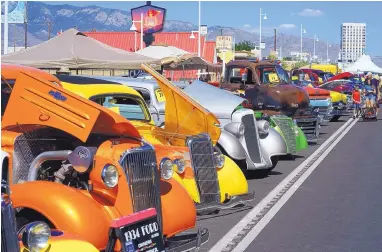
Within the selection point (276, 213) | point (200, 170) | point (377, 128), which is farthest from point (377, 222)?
point (377, 128)

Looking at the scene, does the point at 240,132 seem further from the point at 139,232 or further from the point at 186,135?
the point at 139,232

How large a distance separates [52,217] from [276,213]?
15.2 ft

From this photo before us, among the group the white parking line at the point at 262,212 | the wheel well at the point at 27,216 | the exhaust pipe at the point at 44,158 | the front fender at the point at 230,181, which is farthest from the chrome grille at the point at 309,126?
the wheel well at the point at 27,216

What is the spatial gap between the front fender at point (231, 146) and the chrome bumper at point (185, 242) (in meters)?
4.71

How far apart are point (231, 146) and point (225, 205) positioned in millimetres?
2486

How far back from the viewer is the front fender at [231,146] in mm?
11547

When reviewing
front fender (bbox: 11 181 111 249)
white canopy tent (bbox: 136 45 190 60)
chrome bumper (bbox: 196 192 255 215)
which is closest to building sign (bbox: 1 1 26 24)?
white canopy tent (bbox: 136 45 190 60)

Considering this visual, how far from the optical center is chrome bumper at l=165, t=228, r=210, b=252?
6434 mm

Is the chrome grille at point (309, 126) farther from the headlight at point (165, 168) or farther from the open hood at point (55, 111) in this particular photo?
the open hood at point (55, 111)

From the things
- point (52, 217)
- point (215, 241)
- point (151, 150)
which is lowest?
point (215, 241)

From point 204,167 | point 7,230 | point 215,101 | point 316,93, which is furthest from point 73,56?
point 7,230

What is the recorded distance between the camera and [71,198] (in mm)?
5906

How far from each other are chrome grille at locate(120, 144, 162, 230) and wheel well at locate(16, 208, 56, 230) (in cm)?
84

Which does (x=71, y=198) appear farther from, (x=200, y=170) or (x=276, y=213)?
(x=276, y=213)
